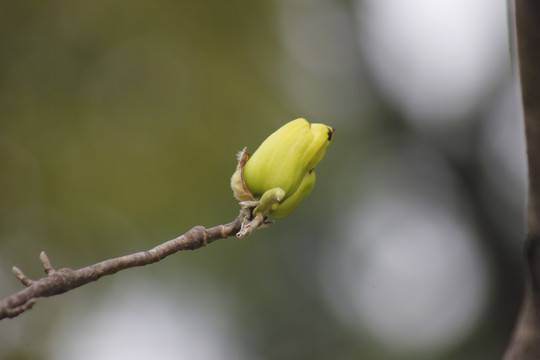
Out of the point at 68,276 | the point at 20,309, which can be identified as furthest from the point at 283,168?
the point at 20,309

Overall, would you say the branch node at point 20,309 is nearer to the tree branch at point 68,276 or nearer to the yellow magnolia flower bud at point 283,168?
the tree branch at point 68,276

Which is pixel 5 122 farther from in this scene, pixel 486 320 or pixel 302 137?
pixel 302 137

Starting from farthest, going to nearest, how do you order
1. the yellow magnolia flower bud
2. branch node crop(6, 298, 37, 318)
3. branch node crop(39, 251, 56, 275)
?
the yellow magnolia flower bud, branch node crop(39, 251, 56, 275), branch node crop(6, 298, 37, 318)

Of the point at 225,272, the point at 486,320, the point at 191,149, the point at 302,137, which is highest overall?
the point at 302,137

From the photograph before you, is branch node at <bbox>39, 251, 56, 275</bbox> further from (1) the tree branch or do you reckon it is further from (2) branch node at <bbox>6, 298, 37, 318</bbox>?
(2) branch node at <bbox>6, 298, 37, 318</bbox>

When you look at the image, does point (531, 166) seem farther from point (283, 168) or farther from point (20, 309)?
point (20, 309)

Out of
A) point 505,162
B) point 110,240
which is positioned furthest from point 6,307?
point 505,162

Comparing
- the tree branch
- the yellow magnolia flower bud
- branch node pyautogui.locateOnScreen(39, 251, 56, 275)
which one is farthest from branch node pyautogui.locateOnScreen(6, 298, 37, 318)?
the yellow magnolia flower bud
